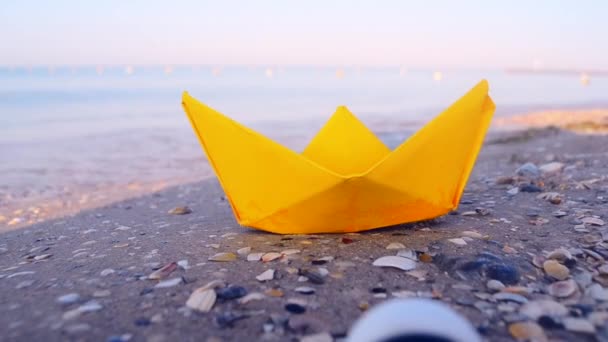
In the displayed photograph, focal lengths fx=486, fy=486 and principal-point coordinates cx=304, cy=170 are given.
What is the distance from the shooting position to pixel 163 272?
6.82ft

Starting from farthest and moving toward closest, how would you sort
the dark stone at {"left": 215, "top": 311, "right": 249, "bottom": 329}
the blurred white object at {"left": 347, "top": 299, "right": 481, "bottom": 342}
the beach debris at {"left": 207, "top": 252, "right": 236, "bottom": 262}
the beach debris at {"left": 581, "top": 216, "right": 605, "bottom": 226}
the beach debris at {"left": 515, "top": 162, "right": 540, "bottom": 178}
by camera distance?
the beach debris at {"left": 515, "top": 162, "right": 540, "bottom": 178}
the beach debris at {"left": 581, "top": 216, "right": 605, "bottom": 226}
the beach debris at {"left": 207, "top": 252, "right": 236, "bottom": 262}
the dark stone at {"left": 215, "top": 311, "right": 249, "bottom": 329}
the blurred white object at {"left": 347, "top": 299, "right": 481, "bottom": 342}

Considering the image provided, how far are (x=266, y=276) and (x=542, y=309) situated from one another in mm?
1028

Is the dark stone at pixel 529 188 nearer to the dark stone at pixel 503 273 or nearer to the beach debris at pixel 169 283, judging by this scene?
the dark stone at pixel 503 273

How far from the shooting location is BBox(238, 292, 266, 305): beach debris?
1.77 m

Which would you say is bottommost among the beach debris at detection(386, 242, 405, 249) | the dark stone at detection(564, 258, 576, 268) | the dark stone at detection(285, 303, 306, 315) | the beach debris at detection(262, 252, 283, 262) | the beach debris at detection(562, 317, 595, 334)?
the dark stone at detection(564, 258, 576, 268)

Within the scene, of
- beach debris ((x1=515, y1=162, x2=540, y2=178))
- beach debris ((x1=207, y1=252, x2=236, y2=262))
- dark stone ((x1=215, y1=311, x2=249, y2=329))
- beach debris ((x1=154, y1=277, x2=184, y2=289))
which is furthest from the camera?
beach debris ((x1=515, y1=162, x2=540, y2=178))

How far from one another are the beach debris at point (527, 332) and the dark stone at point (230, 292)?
0.93m

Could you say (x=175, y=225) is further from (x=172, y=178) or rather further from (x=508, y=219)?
(x=172, y=178)

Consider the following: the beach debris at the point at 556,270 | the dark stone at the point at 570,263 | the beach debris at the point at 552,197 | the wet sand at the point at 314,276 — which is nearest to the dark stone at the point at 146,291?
the wet sand at the point at 314,276

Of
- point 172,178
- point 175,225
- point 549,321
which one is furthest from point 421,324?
point 172,178

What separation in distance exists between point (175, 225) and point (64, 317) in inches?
66.0

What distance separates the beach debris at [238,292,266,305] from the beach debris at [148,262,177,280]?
0.43 meters

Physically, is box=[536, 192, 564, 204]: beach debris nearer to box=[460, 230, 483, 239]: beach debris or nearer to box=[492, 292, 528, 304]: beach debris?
box=[460, 230, 483, 239]: beach debris

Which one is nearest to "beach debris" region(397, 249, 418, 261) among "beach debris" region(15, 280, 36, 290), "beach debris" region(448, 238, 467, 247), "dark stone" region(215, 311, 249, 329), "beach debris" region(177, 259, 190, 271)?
"beach debris" region(448, 238, 467, 247)
